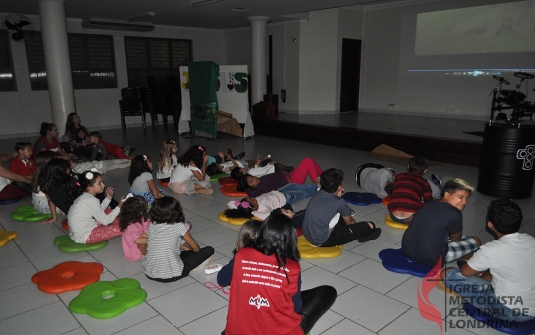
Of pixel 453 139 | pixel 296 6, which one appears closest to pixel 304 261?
pixel 453 139

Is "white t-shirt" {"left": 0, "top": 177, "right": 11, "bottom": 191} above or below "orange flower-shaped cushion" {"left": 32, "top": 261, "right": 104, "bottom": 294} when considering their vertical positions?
above

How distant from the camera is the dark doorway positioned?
38.1 ft

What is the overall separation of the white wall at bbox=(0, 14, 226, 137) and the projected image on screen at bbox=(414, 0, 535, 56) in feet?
21.9

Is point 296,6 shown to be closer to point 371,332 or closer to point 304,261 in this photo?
point 304,261

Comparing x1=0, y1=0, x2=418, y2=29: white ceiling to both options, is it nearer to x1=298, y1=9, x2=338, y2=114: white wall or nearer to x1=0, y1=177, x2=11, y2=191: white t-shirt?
x1=298, y1=9, x2=338, y2=114: white wall

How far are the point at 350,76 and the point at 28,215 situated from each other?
32.2ft

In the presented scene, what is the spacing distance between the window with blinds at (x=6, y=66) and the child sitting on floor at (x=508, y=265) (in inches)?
428

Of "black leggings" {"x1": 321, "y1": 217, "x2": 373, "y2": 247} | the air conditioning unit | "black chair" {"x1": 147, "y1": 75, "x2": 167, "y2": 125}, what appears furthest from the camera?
"black chair" {"x1": 147, "y1": 75, "x2": 167, "y2": 125}

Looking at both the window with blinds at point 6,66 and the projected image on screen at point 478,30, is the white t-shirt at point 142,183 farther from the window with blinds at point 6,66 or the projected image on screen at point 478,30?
the projected image on screen at point 478,30

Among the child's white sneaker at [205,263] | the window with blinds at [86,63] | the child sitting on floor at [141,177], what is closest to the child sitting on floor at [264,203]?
the child sitting on floor at [141,177]

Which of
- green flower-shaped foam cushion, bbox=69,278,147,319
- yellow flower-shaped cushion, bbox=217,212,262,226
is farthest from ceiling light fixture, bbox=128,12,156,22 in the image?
green flower-shaped foam cushion, bbox=69,278,147,319

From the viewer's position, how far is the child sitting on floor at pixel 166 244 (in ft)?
9.00

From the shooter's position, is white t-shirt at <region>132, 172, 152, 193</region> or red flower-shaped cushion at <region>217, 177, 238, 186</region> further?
red flower-shaped cushion at <region>217, 177, 238, 186</region>

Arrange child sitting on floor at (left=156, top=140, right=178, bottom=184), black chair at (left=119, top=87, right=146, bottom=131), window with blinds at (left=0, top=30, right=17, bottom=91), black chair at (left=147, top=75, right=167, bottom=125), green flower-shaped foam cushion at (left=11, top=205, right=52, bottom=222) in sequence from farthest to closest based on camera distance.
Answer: black chair at (left=147, top=75, right=167, bottom=125), black chair at (left=119, top=87, right=146, bottom=131), window with blinds at (left=0, top=30, right=17, bottom=91), child sitting on floor at (left=156, top=140, right=178, bottom=184), green flower-shaped foam cushion at (left=11, top=205, right=52, bottom=222)
